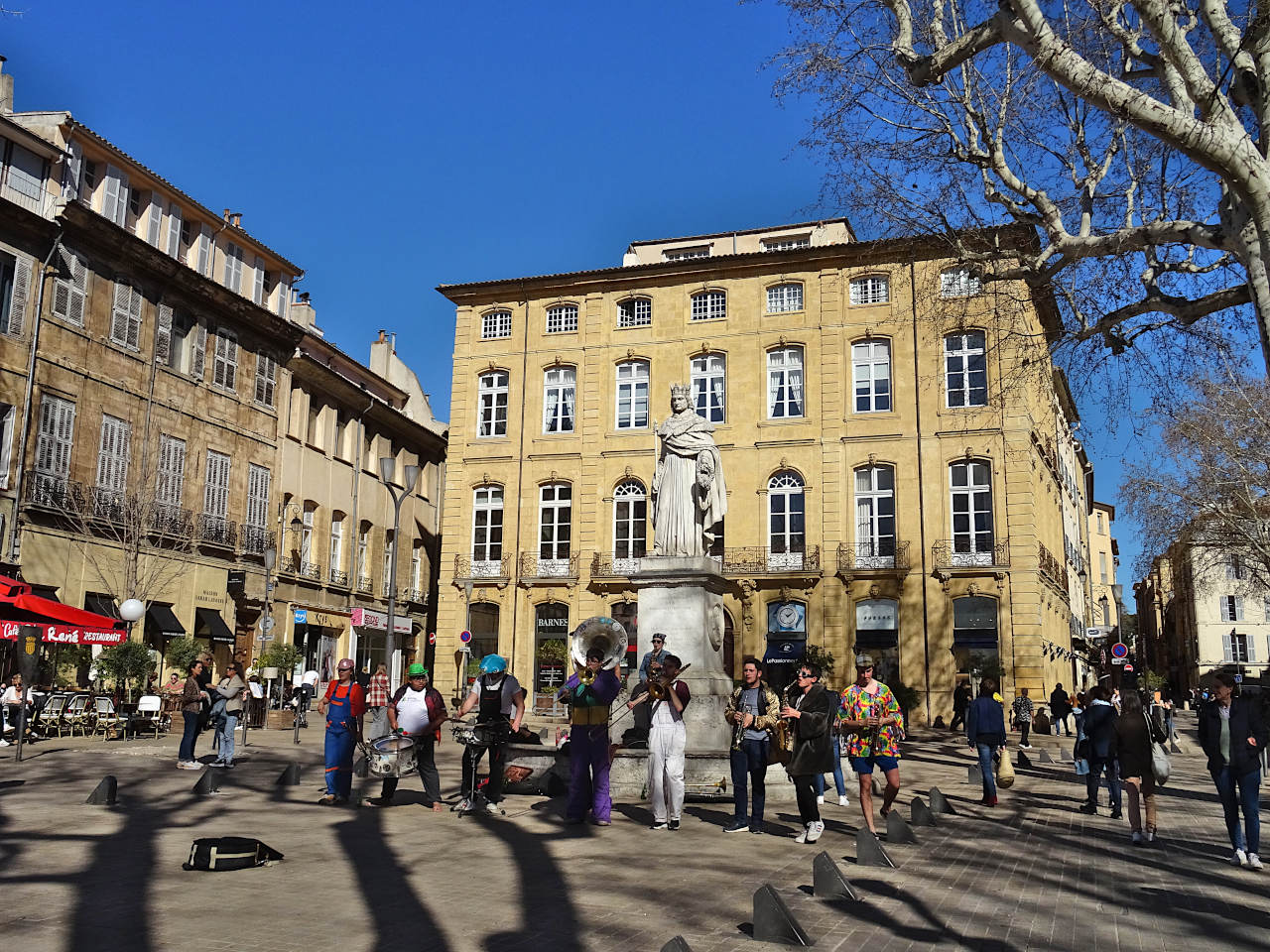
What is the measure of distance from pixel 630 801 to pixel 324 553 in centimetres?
2742

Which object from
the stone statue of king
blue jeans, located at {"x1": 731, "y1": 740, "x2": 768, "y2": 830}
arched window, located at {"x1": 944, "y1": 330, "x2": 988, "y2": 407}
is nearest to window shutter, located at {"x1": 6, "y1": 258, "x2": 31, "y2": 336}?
the stone statue of king

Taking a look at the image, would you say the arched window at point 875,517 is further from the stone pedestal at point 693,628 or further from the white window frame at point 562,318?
the stone pedestal at point 693,628

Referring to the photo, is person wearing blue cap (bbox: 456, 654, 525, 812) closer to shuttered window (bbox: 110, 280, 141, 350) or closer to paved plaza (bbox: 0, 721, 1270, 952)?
paved plaza (bbox: 0, 721, 1270, 952)

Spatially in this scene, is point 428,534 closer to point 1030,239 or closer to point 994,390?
point 994,390

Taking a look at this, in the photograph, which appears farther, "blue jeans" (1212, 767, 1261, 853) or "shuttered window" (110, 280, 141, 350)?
"shuttered window" (110, 280, 141, 350)

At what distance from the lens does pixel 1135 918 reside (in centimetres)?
700

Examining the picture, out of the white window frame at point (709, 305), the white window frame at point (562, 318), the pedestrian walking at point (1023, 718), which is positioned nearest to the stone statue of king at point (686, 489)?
the pedestrian walking at point (1023, 718)

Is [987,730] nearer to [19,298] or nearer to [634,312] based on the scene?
[19,298]

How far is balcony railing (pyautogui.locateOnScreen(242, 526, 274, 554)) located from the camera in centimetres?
3356

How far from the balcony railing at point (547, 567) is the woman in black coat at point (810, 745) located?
27959mm

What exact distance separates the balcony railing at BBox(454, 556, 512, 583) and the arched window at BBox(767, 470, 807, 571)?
9.53 meters

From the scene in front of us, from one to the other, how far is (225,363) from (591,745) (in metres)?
26.6

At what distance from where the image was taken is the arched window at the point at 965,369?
3506cm

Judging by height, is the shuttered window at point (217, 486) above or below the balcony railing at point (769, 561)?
above
